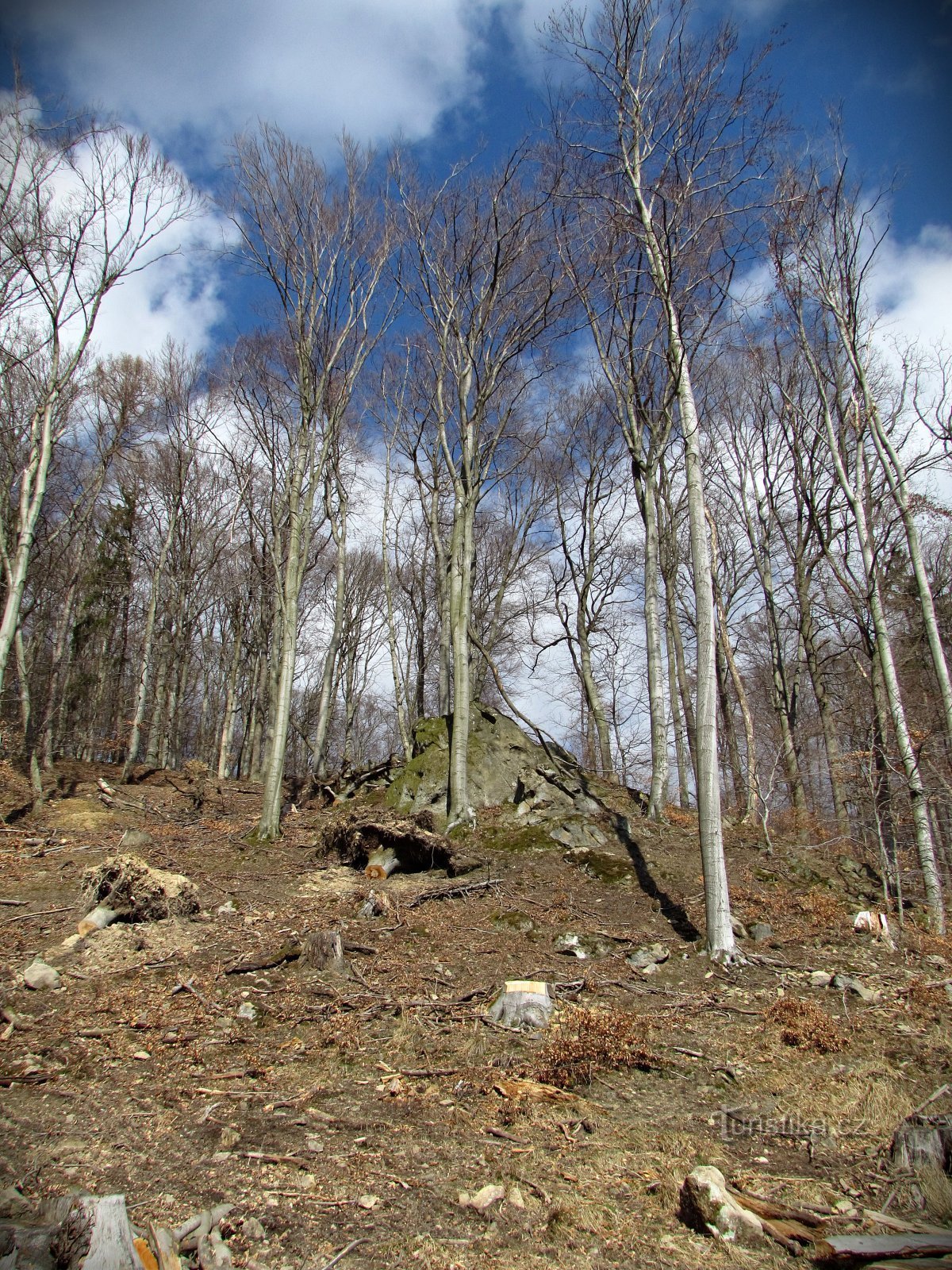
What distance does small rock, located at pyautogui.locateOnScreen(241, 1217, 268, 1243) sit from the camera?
2.43m

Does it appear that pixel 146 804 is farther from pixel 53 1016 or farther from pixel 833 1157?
pixel 833 1157

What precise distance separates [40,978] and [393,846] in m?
4.80

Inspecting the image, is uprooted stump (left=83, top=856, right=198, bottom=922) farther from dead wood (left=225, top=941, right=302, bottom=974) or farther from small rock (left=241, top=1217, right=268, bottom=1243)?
small rock (left=241, top=1217, right=268, bottom=1243)

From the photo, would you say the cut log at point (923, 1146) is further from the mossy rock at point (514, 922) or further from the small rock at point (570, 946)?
the mossy rock at point (514, 922)

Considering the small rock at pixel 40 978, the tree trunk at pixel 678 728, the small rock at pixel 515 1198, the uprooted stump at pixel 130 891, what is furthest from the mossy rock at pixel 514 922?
the tree trunk at pixel 678 728

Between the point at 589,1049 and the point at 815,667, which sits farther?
the point at 815,667

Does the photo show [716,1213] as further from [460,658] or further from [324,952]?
[460,658]

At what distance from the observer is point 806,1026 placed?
15.7 feet

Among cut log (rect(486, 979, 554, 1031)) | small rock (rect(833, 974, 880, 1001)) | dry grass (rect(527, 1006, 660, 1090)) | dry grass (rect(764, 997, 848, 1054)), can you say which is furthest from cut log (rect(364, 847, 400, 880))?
small rock (rect(833, 974, 880, 1001))

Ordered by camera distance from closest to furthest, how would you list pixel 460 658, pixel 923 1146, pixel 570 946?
pixel 923 1146
pixel 570 946
pixel 460 658

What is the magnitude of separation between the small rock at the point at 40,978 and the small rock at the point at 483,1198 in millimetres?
3837

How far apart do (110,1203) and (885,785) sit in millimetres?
12505

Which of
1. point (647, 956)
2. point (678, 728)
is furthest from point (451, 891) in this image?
point (678, 728)

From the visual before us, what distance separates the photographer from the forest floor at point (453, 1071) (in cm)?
266
